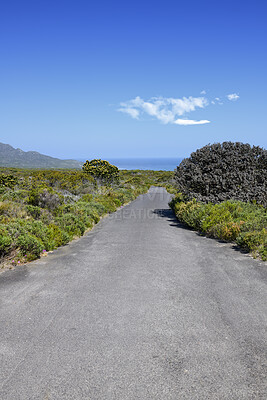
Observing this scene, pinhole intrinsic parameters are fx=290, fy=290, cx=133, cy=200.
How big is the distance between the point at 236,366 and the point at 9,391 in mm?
2994

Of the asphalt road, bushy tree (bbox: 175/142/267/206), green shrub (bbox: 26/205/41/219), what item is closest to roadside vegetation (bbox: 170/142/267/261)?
bushy tree (bbox: 175/142/267/206)

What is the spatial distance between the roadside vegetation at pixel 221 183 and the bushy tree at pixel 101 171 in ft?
68.4

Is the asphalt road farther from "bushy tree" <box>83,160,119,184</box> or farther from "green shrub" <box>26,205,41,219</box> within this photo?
"bushy tree" <box>83,160,119,184</box>

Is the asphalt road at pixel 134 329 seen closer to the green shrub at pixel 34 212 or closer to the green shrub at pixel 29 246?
the green shrub at pixel 29 246

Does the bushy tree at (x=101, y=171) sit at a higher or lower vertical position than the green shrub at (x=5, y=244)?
higher

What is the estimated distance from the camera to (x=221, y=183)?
706 inches

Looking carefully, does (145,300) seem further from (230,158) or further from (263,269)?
(230,158)

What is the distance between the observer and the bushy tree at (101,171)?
4009 centimetres

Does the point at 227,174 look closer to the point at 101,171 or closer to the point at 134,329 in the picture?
the point at 134,329

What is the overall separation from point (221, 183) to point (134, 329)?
565 inches

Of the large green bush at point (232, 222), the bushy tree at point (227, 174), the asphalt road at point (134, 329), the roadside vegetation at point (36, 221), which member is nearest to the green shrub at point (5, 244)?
the roadside vegetation at point (36, 221)

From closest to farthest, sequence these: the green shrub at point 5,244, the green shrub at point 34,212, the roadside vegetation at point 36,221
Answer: the green shrub at point 5,244
the roadside vegetation at point 36,221
the green shrub at point 34,212

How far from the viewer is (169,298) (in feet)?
21.0

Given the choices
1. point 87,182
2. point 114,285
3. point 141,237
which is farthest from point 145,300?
point 87,182
